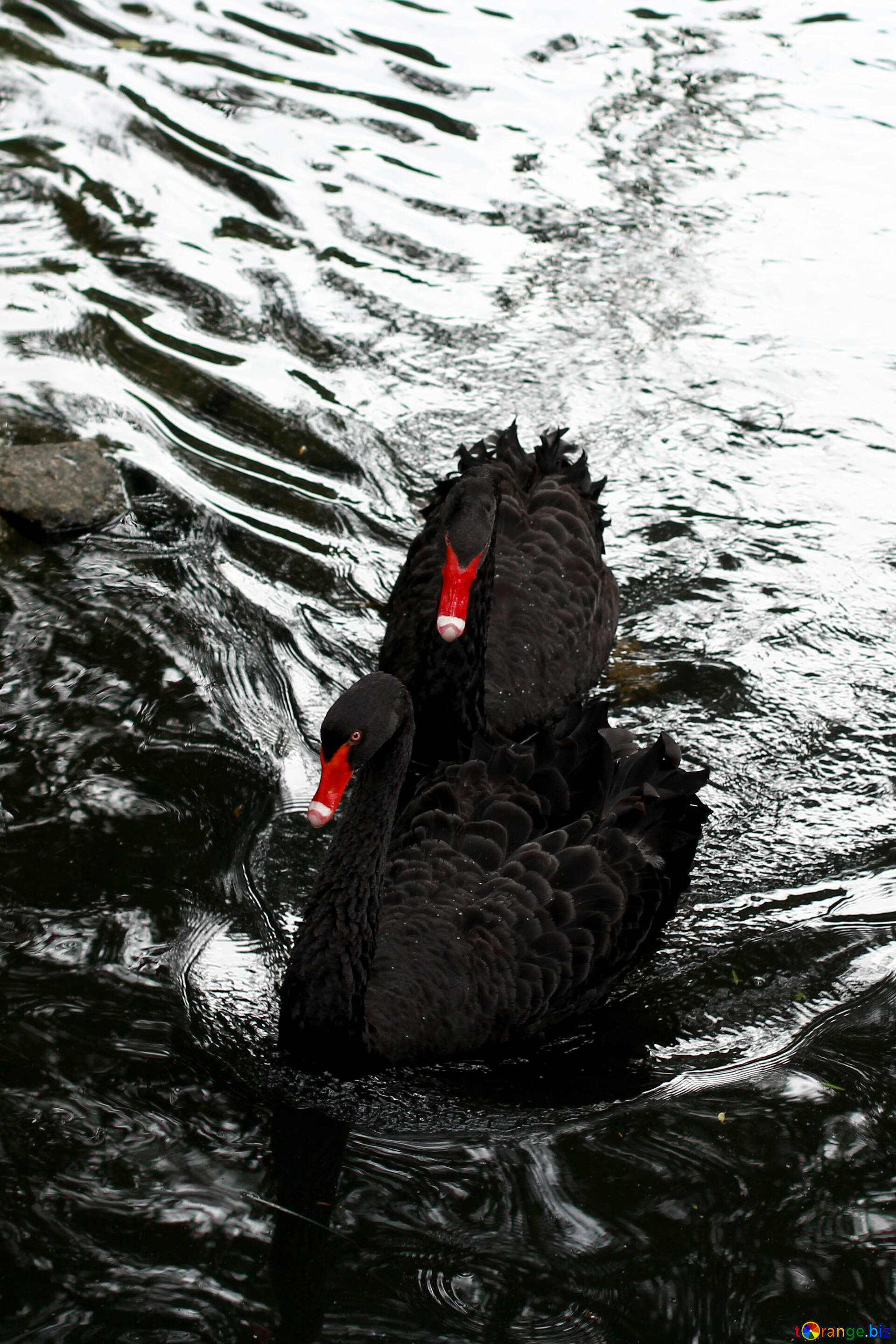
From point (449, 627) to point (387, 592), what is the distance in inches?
64.4

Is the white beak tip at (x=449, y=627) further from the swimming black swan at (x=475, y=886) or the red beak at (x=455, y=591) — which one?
the swimming black swan at (x=475, y=886)

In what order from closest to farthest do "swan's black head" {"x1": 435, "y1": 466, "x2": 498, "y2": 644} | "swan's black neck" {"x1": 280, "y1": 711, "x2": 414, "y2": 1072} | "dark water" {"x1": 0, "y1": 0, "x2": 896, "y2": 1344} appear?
"dark water" {"x1": 0, "y1": 0, "x2": 896, "y2": 1344}, "swan's black neck" {"x1": 280, "y1": 711, "x2": 414, "y2": 1072}, "swan's black head" {"x1": 435, "y1": 466, "x2": 498, "y2": 644}

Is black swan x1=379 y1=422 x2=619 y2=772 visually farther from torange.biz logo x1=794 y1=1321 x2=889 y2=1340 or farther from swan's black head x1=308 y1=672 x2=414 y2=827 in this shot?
torange.biz logo x1=794 y1=1321 x2=889 y2=1340

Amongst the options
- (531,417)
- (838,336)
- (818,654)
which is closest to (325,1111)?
(818,654)

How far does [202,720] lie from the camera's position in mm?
4980

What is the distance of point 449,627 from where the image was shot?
412cm

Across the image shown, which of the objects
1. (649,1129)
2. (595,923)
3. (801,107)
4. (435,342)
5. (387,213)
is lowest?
(649,1129)

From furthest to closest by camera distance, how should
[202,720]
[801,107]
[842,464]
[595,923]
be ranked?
[801,107] < [842,464] < [202,720] < [595,923]


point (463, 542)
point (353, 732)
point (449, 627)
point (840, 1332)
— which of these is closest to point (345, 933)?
point (353, 732)

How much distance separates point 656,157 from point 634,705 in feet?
15.5

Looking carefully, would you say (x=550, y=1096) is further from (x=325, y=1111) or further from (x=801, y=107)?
(x=801, y=107)

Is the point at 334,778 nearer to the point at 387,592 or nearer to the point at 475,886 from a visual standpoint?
the point at 475,886

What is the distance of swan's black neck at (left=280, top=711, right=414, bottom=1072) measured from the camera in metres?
3.64

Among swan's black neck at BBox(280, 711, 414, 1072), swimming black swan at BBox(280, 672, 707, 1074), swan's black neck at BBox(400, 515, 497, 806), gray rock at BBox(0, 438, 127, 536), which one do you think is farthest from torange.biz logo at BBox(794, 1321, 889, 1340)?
gray rock at BBox(0, 438, 127, 536)
